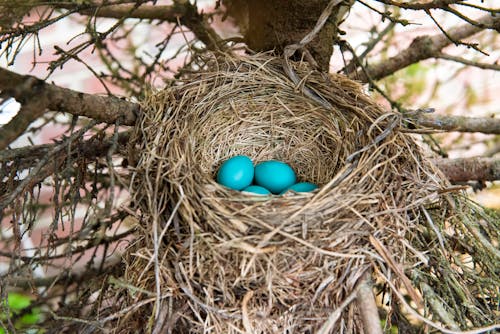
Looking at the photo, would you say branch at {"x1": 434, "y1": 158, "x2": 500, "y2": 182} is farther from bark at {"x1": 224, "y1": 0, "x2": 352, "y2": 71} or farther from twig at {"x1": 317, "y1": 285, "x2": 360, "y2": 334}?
Answer: twig at {"x1": 317, "y1": 285, "x2": 360, "y2": 334}

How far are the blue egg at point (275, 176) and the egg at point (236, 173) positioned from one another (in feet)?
0.15

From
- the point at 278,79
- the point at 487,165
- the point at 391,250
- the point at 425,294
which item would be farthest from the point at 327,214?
the point at 487,165

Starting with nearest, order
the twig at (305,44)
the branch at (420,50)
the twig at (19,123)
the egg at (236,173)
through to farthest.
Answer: the twig at (19,123) → the twig at (305,44) → the egg at (236,173) → the branch at (420,50)

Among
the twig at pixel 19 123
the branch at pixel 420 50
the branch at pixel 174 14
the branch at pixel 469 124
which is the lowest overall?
the branch at pixel 469 124

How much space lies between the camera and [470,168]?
175cm

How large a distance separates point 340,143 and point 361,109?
12 cm

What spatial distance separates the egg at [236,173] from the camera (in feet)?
5.40

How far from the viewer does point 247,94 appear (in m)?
1.70

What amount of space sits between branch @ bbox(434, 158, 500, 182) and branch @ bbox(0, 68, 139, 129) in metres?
0.96

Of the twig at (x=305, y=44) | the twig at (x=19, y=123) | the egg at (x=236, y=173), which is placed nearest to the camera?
the twig at (x=19, y=123)

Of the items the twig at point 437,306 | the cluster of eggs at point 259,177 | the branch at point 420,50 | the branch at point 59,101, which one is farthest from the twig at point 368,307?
the branch at point 420,50

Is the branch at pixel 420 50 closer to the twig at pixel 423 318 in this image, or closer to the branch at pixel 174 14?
the branch at pixel 174 14

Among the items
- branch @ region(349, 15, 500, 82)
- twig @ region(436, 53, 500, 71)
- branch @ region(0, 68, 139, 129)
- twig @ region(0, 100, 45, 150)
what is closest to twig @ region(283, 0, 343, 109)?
branch @ region(349, 15, 500, 82)

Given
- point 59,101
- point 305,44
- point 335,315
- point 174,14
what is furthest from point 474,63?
point 59,101
